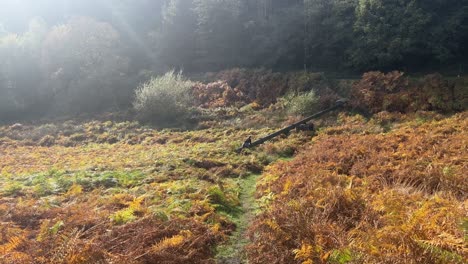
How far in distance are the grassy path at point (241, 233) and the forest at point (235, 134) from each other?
0.06m

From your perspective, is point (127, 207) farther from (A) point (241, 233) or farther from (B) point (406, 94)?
(B) point (406, 94)

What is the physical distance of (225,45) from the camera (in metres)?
50.4

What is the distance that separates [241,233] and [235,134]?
53.3ft

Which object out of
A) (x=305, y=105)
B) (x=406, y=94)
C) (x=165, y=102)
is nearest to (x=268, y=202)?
(x=305, y=105)

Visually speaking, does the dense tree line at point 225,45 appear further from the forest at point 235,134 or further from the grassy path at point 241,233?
the grassy path at point 241,233

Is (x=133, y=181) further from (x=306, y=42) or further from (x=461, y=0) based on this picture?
(x=461, y=0)

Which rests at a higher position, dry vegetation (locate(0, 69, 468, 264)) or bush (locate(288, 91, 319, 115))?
dry vegetation (locate(0, 69, 468, 264))

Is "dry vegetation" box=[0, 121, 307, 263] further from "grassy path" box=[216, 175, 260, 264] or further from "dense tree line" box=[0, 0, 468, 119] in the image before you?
"dense tree line" box=[0, 0, 468, 119]

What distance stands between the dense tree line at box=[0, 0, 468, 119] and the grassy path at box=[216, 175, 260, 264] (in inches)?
1194

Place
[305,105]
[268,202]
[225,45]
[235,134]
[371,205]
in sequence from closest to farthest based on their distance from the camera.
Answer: [371,205] < [268,202] < [235,134] < [305,105] < [225,45]

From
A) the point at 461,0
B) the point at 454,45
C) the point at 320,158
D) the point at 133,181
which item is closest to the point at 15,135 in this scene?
the point at 133,181

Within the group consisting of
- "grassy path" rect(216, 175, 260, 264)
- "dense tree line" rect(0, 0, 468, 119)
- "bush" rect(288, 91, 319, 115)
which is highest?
"dense tree line" rect(0, 0, 468, 119)

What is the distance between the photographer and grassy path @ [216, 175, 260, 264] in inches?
308

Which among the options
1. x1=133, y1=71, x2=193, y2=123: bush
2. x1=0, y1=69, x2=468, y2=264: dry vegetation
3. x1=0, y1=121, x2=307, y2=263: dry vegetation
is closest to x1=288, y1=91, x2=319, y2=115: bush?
x1=0, y1=69, x2=468, y2=264: dry vegetation
